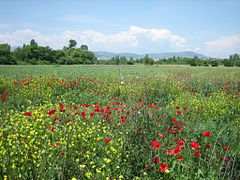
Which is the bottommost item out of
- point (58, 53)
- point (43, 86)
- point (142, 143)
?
point (142, 143)

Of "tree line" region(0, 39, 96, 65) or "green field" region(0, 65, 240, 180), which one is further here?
"tree line" region(0, 39, 96, 65)

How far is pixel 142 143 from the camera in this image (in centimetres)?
368

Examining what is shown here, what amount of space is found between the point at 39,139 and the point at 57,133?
0.37 m

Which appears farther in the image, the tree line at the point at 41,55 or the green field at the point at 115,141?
the tree line at the point at 41,55

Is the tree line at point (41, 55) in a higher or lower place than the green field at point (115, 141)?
higher

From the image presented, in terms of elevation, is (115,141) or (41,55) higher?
(41,55)

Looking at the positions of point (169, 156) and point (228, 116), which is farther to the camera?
point (228, 116)

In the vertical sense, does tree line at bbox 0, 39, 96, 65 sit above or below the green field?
above

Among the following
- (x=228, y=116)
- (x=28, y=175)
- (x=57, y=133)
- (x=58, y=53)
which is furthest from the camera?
(x=58, y=53)

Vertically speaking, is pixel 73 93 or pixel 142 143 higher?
pixel 73 93

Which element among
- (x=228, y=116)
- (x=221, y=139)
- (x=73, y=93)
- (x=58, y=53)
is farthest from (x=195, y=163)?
(x=58, y=53)

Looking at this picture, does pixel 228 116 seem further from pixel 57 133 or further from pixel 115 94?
pixel 57 133

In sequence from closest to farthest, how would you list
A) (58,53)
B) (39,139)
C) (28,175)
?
(28,175) → (39,139) → (58,53)

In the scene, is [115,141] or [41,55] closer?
[115,141]
